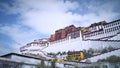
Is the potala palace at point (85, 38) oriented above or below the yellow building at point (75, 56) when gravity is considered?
above

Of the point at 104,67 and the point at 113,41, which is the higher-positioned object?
the point at 113,41

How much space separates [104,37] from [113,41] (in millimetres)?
2966

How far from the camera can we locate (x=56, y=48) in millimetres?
30922

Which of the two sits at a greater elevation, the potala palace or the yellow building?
the potala palace

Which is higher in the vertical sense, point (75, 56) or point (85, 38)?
point (85, 38)

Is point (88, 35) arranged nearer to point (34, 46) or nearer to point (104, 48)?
point (104, 48)

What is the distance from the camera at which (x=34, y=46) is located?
121 ft

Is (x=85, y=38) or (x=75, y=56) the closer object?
(x=75, y=56)

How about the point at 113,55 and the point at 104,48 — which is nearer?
the point at 113,55

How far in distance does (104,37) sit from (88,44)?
8.96 feet

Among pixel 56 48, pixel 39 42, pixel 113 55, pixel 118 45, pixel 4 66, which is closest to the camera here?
pixel 4 66

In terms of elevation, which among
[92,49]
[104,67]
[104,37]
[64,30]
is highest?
[64,30]

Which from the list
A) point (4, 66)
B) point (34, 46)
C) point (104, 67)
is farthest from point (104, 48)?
point (34, 46)

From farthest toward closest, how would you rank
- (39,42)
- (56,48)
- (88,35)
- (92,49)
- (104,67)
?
(39,42), (56,48), (88,35), (92,49), (104,67)
